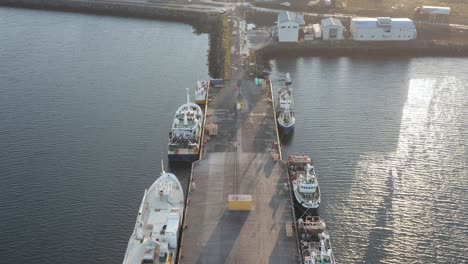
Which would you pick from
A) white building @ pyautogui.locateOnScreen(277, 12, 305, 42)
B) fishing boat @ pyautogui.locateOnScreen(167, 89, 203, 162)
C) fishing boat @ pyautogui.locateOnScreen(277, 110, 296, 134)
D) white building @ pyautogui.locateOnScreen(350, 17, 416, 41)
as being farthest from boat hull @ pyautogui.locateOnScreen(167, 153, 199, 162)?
white building @ pyautogui.locateOnScreen(350, 17, 416, 41)

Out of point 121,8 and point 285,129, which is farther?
point 121,8

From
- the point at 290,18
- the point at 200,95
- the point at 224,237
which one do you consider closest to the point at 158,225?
the point at 224,237

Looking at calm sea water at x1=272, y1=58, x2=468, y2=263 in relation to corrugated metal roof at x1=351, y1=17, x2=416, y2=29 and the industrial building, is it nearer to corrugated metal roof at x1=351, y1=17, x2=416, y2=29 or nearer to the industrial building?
corrugated metal roof at x1=351, y1=17, x2=416, y2=29

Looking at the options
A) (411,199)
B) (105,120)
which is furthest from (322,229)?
(105,120)

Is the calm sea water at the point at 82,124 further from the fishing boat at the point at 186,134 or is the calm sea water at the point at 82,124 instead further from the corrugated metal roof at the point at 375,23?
the corrugated metal roof at the point at 375,23

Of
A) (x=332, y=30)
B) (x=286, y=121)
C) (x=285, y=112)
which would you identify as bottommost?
(x=286, y=121)

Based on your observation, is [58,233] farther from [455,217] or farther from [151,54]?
[151,54]

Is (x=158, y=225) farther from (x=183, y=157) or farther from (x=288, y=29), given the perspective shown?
(x=288, y=29)
